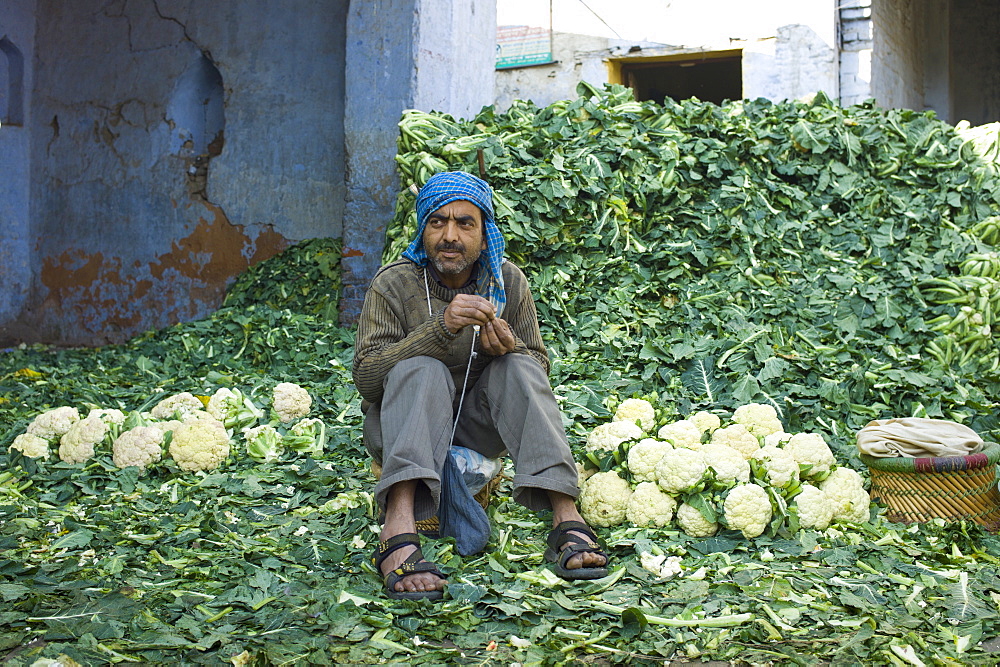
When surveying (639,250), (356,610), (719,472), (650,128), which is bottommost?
(356,610)

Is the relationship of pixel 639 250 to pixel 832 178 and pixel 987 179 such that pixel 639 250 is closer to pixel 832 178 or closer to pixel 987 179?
pixel 832 178

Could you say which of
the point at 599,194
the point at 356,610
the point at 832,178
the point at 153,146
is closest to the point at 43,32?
the point at 153,146

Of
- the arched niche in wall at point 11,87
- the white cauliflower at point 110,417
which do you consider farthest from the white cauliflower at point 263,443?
the arched niche in wall at point 11,87

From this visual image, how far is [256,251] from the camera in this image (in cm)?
759

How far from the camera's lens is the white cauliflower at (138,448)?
12.4 feet

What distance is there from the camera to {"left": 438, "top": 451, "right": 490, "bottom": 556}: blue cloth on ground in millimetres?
2861

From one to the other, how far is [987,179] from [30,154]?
8741mm

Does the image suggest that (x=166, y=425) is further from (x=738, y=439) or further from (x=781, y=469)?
(x=781, y=469)

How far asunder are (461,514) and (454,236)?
937 mm

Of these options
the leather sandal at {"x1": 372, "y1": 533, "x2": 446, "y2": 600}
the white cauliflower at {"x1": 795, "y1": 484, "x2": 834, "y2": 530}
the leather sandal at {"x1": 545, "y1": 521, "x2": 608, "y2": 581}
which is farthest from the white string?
the white cauliflower at {"x1": 795, "y1": 484, "x2": 834, "y2": 530}

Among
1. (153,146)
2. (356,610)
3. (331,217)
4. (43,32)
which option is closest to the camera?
(356,610)

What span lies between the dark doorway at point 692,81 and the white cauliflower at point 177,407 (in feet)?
29.6

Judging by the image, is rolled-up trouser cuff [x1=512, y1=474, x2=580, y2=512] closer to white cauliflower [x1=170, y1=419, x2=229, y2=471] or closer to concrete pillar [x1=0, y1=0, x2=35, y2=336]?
white cauliflower [x1=170, y1=419, x2=229, y2=471]

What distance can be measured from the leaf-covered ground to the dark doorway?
663 cm
